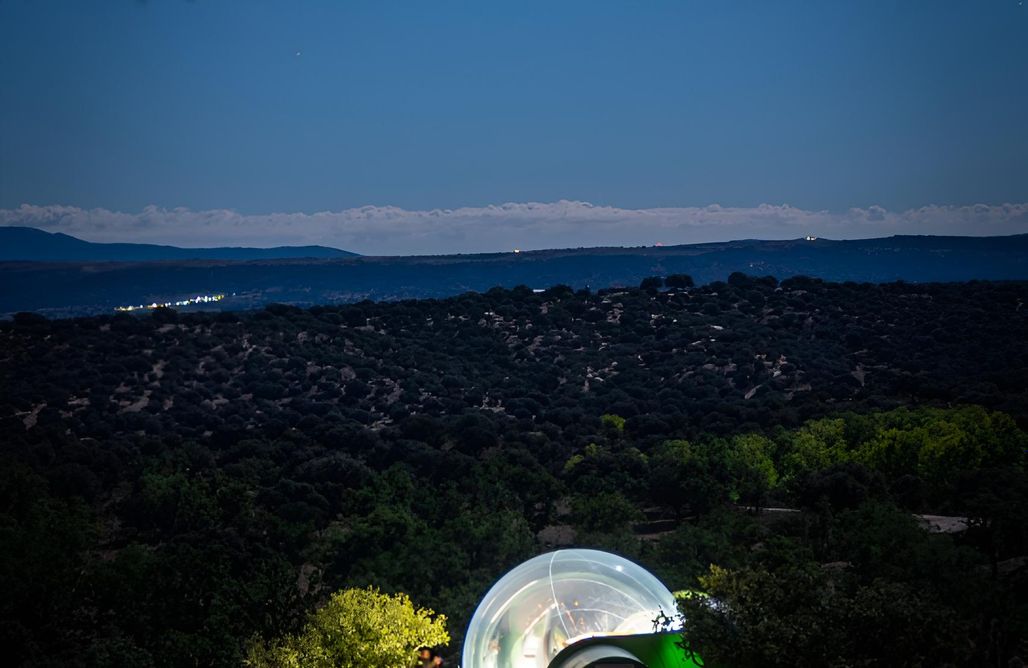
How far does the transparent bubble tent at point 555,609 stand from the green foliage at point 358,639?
25.3 ft

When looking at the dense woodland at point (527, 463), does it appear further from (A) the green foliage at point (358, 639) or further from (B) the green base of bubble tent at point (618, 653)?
(A) the green foliage at point (358, 639)

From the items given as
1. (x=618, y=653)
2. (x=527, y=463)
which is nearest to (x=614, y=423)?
(x=527, y=463)

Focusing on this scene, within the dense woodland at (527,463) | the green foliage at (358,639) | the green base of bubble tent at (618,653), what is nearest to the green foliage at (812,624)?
the dense woodland at (527,463)

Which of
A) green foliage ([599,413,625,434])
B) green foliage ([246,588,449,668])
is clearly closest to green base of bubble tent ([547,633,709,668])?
green foliage ([246,588,449,668])

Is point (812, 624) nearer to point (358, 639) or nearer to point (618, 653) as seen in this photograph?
point (618, 653)

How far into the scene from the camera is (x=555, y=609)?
1264cm

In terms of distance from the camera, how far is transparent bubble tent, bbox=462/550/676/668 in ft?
40.9

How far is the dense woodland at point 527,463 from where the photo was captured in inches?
962

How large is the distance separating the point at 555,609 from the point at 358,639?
28.9 ft

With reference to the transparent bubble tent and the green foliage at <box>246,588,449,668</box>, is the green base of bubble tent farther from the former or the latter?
the green foliage at <box>246,588,449,668</box>

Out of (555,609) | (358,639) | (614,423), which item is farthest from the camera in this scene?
(614,423)

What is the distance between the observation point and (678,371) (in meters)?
80.3

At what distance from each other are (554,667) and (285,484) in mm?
39712

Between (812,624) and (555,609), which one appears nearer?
(555,609)
